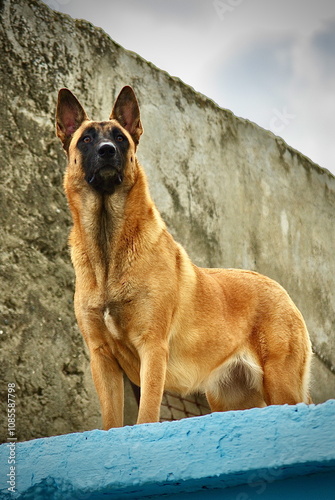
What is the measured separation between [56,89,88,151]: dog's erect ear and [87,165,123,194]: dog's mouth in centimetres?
48

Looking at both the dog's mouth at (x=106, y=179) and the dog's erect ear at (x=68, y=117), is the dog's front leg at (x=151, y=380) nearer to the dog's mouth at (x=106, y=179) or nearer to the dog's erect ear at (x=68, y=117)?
the dog's mouth at (x=106, y=179)

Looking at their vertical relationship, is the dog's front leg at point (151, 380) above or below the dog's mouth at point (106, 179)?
below

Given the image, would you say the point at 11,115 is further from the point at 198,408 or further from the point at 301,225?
the point at 301,225

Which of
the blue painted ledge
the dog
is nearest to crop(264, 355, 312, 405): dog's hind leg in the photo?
the dog

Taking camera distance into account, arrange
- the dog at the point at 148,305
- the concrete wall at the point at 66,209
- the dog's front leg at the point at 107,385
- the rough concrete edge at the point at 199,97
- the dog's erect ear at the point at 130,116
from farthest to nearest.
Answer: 1. the rough concrete edge at the point at 199,97
2. the concrete wall at the point at 66,209
3. the dog's erect ear at the point at 130,116
4. the dog's front leg at the point at 107,385
5. the dog at the point at 148,305

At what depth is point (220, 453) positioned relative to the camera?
2002 mm

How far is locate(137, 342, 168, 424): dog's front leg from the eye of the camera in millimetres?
3486

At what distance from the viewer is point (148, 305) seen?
3660 mm

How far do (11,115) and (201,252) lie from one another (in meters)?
2.02

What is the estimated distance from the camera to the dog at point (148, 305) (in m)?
3.68

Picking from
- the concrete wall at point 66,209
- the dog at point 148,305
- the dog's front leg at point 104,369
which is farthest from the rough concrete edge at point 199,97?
the dog's front leg at point 104,369

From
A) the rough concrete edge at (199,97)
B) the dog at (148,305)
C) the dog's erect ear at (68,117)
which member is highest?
the rough concrete edge at (199,97)

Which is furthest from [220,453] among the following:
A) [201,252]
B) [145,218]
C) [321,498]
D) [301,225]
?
[301,225]

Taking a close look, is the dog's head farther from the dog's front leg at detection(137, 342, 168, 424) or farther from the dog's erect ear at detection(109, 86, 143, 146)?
the dog's front leg at detection(137, 342, 168, 424)
